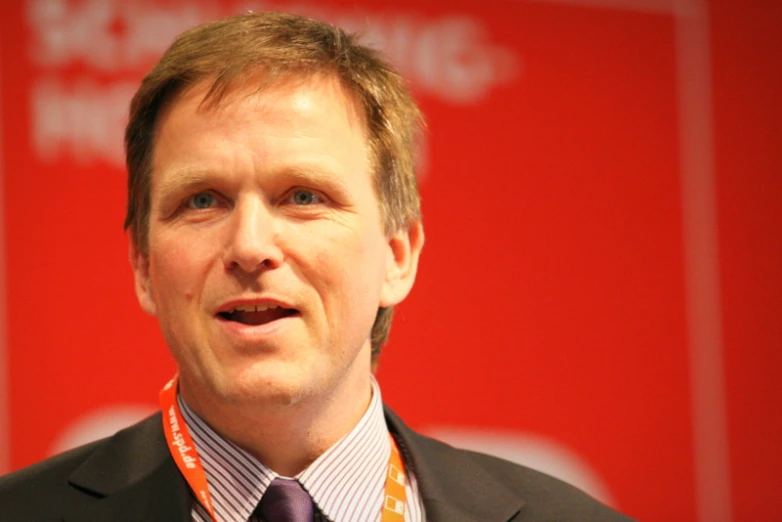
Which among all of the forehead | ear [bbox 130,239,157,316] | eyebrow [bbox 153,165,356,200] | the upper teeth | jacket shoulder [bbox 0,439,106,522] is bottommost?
jacket shoulder [bbox 0,439,106,522]

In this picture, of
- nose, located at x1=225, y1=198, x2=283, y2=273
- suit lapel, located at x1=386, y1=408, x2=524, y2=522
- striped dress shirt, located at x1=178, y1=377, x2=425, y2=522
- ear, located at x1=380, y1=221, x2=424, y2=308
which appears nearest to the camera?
nose, located at x1=225, y1=198, x2=283, y2=273

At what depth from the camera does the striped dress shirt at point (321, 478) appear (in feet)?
7.53

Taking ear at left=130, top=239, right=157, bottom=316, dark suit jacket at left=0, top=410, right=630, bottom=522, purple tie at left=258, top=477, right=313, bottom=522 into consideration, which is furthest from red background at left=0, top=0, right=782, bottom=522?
purple tie at left=258, top=477, right=313, bottom=522

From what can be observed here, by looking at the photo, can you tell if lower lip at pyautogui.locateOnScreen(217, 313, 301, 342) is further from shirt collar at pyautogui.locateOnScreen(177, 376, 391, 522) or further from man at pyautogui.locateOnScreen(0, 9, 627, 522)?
shirt collar at pyautogui.locateOnScreen(177, 376, 391, 522)

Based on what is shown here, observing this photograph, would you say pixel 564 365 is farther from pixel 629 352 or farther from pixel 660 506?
pixel 660 506

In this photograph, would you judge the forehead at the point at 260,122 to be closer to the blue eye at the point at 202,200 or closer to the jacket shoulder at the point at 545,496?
the blue eye at the point at 202,200

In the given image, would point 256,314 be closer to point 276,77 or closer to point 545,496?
point 276,77

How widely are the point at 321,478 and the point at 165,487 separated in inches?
13.2

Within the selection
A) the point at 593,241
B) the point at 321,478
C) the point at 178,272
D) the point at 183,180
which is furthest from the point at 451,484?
the point at 593,241

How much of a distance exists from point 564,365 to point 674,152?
876 millimetres

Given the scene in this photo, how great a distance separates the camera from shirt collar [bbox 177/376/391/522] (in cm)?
230

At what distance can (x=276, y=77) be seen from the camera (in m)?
2.37

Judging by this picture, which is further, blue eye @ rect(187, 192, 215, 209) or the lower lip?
blue eye @ rect(187, 192, 215, 209)

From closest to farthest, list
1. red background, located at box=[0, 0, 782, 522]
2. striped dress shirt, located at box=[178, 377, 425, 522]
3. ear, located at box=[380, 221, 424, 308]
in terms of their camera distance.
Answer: striped dress shirt, located at box=[178, 377, 425, 522] < ear, located at box=[380, 221, 424, 308] < red background, located at box=[0, 0, 782, 522]
